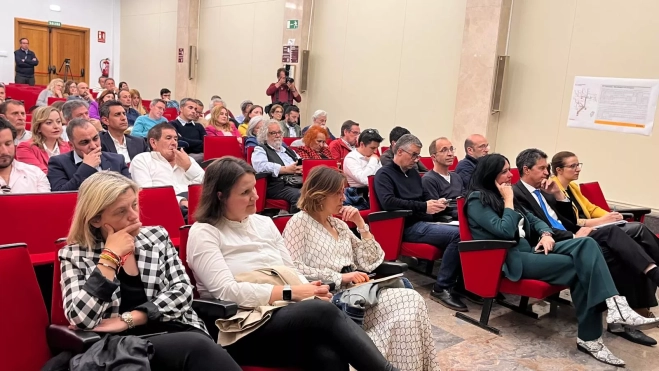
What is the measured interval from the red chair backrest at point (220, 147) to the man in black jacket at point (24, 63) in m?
9.69

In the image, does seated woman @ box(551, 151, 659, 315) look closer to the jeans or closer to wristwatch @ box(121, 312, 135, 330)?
the jeans

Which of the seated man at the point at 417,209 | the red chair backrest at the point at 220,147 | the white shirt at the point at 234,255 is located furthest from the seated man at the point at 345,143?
the white shirt at the point at 234,255

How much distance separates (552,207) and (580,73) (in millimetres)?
2934

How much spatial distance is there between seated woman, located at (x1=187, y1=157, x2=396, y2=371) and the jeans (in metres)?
1.65

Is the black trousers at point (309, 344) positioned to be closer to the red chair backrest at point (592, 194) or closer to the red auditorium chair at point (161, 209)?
the red auditorium chair at point (161, 209)

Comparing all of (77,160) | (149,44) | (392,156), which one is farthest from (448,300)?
(149,44)

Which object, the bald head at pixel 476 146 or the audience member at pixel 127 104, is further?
the audience member at pixel 127 104

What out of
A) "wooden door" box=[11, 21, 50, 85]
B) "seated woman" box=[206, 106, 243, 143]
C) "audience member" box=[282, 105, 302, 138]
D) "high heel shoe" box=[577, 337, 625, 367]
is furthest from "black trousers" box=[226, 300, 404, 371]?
"wooden door" box=[11, 21, 50, 85]

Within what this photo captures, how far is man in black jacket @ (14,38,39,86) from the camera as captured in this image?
41.7 ft

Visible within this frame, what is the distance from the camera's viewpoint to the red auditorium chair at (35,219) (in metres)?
2.39

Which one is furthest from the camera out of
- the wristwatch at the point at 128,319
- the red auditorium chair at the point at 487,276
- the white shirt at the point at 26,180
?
the red auditorium chair at the point at 487,276

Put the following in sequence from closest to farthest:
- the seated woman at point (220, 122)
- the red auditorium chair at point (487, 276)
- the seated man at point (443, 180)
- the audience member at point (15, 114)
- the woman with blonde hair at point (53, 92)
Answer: the red auditorium chair at point (487, 276) → the audience member at point (15, 114) → the seated man at point (443, 180) → the seated woman at point (220, 122) → the woman with blonde hair at point (53, 92)

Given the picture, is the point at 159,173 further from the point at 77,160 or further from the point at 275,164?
the point at 275,164

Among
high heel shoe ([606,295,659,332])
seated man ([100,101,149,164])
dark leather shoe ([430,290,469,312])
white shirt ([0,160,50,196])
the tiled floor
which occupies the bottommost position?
the tiled floor
